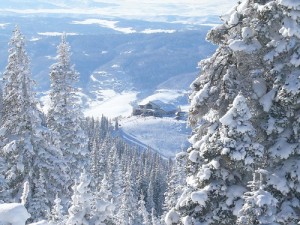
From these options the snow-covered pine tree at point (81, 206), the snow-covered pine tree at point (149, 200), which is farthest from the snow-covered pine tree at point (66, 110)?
the snow-covered pine tree at point (149, 200)

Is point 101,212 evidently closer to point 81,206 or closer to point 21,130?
point 81,206

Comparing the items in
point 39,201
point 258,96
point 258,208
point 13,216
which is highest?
point 258,96

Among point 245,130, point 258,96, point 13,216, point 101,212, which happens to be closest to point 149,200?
point 101,212

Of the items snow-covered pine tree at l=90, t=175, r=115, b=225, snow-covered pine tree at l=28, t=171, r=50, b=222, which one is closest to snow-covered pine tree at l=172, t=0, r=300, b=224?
snow-covered pine tree at l=90, t=175, r=115, b=225

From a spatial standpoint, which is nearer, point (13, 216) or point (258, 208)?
point (13, 216)

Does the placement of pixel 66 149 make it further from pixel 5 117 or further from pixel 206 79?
pixel 206 79

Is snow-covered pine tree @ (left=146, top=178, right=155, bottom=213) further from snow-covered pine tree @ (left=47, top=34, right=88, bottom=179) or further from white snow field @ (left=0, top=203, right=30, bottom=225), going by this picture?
white snow field @ (left=0, top=203, right=30, bottom=225)
